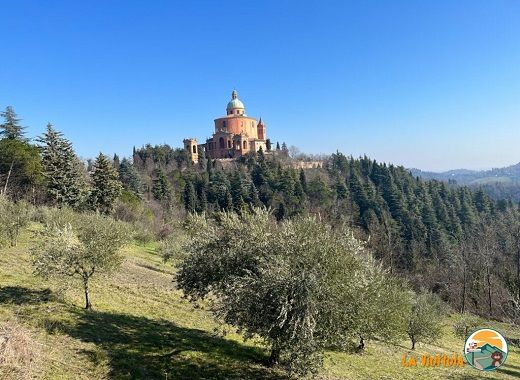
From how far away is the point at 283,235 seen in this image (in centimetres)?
1325

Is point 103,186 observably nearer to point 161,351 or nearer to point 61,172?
point 61,172

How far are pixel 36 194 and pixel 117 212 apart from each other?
33.5 feet

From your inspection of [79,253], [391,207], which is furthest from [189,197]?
[79,253]

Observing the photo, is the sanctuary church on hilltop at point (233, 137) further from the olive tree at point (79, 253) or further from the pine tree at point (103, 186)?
the olive tree at point (79, 253)

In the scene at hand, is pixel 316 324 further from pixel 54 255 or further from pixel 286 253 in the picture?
pixel 54 255

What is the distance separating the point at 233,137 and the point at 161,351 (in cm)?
10648

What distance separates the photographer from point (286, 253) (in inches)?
493

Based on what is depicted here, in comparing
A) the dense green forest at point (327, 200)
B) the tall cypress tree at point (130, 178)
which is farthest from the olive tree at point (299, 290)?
the tall cypress tree at point (130, 178)

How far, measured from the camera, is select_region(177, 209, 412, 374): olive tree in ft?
37.1

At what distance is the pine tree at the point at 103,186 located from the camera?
47500 mm

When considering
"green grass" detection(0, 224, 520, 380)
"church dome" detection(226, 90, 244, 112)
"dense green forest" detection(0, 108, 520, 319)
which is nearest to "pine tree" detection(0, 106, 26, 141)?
"dense green forest" detection(0, 108, 520, 319)

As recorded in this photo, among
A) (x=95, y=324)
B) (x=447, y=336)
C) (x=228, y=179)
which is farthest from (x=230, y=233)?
(x=228, y=179)

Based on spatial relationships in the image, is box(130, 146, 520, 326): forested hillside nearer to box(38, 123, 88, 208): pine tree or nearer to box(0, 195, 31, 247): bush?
box(38, 123, 88, 208): pine tree
